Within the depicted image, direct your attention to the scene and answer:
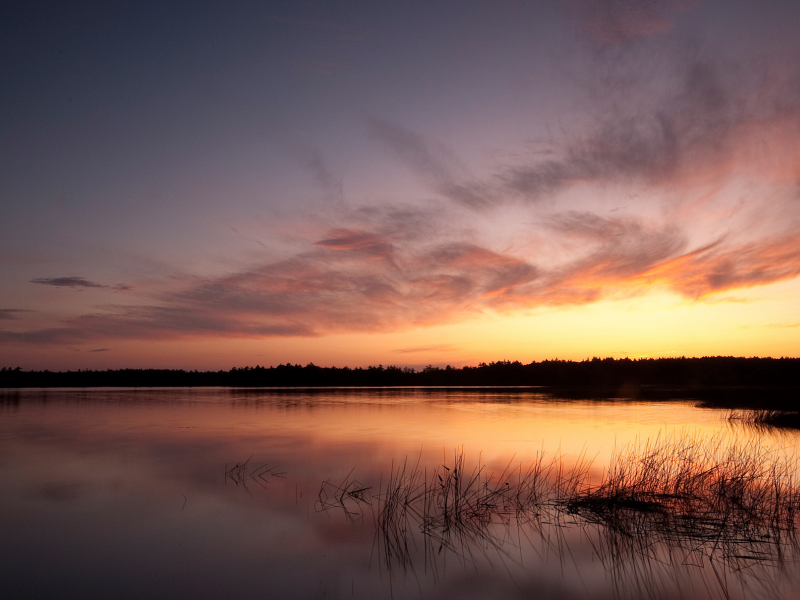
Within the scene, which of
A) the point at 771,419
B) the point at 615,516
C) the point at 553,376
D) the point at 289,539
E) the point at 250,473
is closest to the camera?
the point at 289,539

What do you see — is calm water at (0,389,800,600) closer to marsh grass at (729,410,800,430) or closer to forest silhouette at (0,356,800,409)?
marsh grass at (729,410,800,430)

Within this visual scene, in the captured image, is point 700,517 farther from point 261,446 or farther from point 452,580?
point 261,446

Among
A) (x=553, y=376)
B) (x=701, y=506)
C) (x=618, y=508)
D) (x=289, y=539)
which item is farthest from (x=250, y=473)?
(x=553, y=376)

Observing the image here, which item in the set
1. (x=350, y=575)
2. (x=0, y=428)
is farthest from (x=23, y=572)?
(x=0, y=428)

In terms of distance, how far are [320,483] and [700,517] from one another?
8.50 metres

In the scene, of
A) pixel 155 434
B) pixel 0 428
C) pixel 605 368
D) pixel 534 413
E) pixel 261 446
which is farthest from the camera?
pixel 605 368

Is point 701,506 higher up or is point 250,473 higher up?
point 701,506

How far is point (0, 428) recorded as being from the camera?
26.0m

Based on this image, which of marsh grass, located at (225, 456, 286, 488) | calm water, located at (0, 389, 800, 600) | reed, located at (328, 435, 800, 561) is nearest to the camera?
calm water, located at (0, 389, 800, 600)

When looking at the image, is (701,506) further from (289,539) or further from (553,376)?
(553,376)

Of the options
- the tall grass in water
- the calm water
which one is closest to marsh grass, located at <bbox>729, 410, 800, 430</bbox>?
the calm water

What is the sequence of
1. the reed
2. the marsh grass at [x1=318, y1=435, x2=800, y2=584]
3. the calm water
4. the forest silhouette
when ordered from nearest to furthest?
the calm water → the marsh grass at [x1=318, y1=435, x2=800, y2=584] → the reed → the forest silhouette

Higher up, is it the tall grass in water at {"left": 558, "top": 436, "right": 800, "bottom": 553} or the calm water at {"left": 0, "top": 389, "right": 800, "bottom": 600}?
the tall grass in water at {"left": 558, "top": 436, "right": 800, "bottom": 553}

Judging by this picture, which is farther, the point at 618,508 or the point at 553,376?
the point at 553,376
